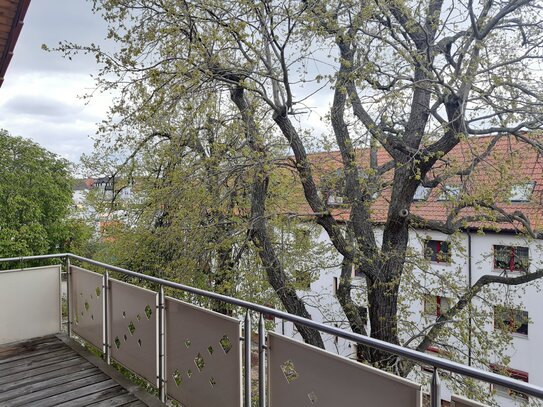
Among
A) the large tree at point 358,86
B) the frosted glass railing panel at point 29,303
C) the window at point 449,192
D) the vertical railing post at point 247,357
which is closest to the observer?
the vertical railing post at point 247,357

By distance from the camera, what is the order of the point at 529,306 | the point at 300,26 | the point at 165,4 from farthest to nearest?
the point at 529,306
the point at 300,26
the point at 165,4

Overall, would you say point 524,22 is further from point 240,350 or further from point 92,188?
point 92,188

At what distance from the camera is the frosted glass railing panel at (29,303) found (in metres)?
4.03

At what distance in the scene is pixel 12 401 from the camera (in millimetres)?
2852

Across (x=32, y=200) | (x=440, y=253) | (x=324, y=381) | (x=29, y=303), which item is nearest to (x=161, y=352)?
(x=324, y=381)

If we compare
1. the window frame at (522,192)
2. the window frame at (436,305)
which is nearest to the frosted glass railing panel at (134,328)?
the window frame at (436,305)

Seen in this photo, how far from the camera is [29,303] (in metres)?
4.17

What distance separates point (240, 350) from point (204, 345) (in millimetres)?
356

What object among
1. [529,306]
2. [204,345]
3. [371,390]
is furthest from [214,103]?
[529,306]

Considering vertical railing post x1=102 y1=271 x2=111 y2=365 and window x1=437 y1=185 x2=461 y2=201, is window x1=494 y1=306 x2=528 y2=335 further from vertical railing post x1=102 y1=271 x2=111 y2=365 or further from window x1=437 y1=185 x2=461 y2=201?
vertical railing post x1=102 y1=271 x2=111 y2=365

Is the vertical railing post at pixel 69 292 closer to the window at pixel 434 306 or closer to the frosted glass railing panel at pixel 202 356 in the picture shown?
the frosted glass railing panel at pixel 202 356

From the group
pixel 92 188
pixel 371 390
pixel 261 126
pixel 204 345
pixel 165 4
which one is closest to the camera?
pixel 371 390

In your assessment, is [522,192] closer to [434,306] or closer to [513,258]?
[513,258]

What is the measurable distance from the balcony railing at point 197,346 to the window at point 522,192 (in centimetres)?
564
